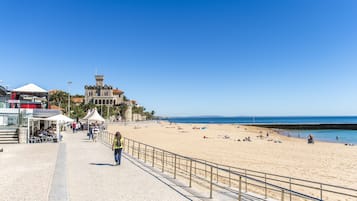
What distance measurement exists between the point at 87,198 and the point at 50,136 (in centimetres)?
1599

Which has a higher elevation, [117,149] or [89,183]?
[117,149]

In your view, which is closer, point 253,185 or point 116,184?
point 253,185

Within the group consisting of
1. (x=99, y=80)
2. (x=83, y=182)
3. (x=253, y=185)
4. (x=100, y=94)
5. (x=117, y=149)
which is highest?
(x=99, y=80)

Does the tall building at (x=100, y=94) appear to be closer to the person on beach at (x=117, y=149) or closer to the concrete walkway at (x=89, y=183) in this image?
the concrete walkway at (x=89, y=183)

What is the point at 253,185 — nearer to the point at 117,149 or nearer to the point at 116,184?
the point at 116,184

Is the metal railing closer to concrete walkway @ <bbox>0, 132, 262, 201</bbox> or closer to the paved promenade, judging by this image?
concrete walkway @ <bbox>0, 132, 262, 201</bbox>

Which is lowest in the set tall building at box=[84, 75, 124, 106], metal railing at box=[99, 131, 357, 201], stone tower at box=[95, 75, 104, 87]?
metal railing at box=[99, 131, 357, 201]

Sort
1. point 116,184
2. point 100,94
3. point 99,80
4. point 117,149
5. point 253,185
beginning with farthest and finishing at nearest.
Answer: point 99,80, point 100,94, point 117,149, point 116,184, point 253,185

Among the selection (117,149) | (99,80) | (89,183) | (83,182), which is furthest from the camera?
(99,80)

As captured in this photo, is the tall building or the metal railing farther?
the tall building

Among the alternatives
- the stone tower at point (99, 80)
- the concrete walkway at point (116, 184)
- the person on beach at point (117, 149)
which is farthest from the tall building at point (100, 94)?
the concrete walkway at point (116, 184)

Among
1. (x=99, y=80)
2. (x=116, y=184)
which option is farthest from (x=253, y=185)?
(x=99, y=80)

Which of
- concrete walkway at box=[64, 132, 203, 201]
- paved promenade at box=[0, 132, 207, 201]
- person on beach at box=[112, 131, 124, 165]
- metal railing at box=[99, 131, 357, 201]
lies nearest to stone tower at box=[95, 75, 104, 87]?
paved promenade at box=[0, 132, 207, 201]

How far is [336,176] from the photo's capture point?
514 inches
